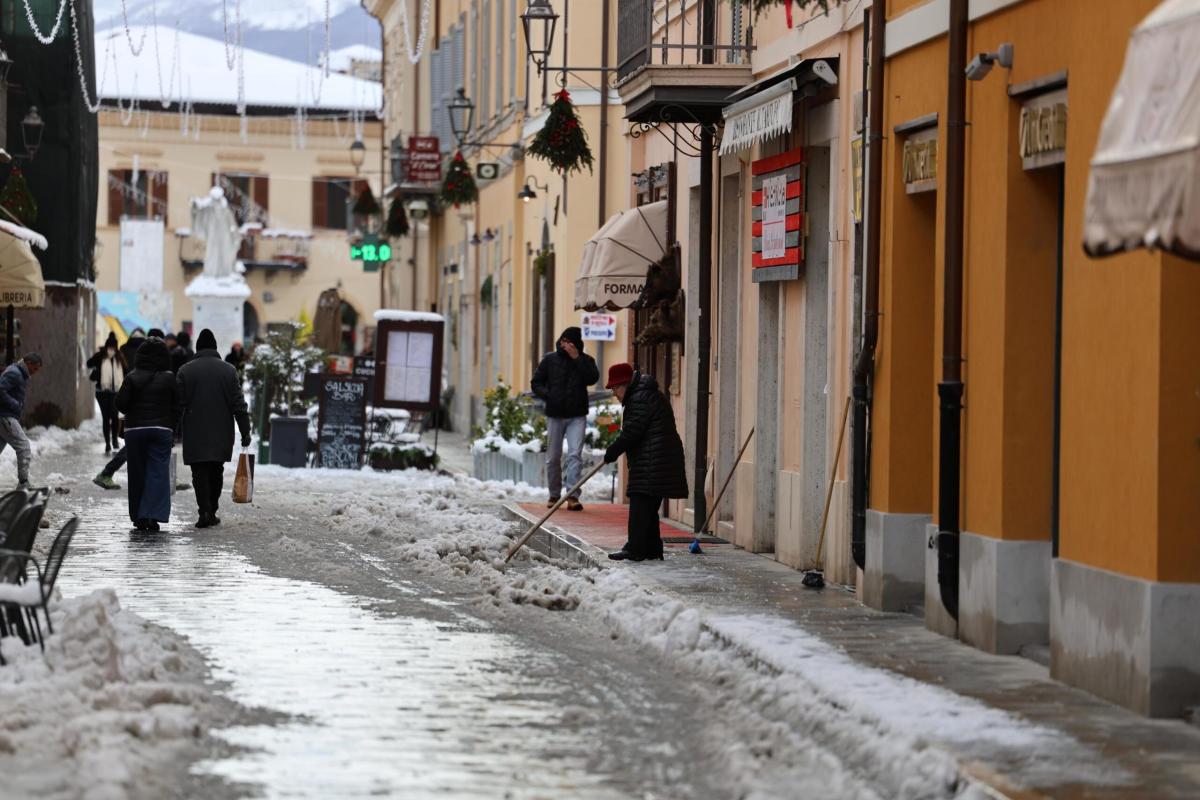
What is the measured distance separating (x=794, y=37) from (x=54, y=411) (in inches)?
1054

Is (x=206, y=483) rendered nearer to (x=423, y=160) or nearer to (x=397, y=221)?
(x=423, y=160)

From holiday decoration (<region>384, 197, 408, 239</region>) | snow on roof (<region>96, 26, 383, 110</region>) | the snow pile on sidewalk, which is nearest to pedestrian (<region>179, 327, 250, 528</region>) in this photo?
the snow pile on sidewalk

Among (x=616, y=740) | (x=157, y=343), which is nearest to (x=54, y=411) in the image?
(x=157, y=343)

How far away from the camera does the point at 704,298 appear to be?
808 inches

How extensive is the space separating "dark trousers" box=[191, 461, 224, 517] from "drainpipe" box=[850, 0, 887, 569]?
8.24m

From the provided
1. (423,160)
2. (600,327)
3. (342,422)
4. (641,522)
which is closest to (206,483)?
(641,522)

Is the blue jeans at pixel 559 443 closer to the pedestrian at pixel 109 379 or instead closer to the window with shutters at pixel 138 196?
the pedestrian at pixel 109 379

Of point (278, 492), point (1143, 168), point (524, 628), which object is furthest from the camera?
point (278, 492)

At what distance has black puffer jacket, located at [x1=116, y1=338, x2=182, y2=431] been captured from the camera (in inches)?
821

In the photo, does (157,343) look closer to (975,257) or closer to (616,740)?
(975,257)

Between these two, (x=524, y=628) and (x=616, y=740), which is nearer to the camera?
(x=616, y=740)

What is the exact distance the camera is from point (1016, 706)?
10266 millimetres

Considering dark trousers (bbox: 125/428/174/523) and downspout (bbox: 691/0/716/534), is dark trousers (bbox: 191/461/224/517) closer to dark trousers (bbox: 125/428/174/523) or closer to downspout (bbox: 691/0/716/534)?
dark trousers (bbox: 125/428/174/523)

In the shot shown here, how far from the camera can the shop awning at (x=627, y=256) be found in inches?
901
